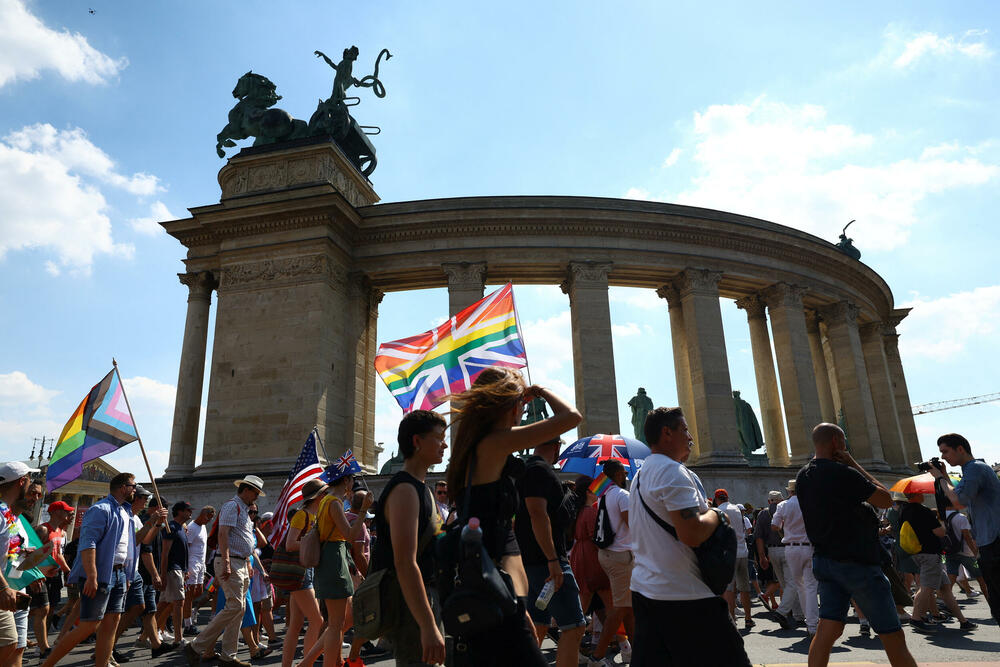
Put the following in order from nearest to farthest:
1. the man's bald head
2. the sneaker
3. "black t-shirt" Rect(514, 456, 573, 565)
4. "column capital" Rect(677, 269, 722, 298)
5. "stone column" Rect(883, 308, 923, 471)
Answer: the man's bald head, "black t-shirt" Rect(514, 456, 573, 565), the sneaker, "column capital" Rect(677, 269, 722, 298), "stone column" Rect(883, 308, 923, 471)

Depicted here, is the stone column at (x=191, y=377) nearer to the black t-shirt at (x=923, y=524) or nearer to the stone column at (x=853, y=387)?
the black t-shirt at (x=923, y=524)

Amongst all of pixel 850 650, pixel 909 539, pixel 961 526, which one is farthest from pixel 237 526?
pixel 961 526

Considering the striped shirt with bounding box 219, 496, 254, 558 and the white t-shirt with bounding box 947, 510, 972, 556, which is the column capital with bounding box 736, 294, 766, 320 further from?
the striped shirt with bounding box 219, 496, 254, 558

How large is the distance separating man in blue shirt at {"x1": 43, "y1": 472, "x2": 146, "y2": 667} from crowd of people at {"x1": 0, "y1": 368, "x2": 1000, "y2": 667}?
0.02 meters

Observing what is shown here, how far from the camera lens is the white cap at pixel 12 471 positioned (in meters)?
5.21

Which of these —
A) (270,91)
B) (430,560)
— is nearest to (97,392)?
(430,560)

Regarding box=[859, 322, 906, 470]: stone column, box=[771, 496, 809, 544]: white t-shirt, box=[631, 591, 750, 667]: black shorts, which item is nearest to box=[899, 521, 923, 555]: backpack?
box=[771, 496, 809, 544]: white t-shirt

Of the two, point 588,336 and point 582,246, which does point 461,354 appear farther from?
point 582,246

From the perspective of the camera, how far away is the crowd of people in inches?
116

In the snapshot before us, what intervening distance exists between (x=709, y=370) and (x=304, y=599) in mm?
19162

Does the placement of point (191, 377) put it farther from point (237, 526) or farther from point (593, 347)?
point (237, 526)

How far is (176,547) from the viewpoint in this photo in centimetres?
950

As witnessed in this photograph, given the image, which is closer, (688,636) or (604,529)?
(688,636)

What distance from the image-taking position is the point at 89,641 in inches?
404
